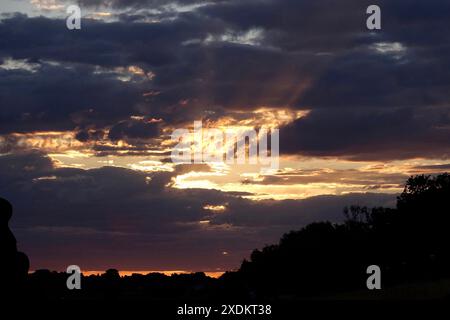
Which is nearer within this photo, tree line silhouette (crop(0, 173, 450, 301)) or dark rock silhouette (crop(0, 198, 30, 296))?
dark rock silhouette (crop(0, 198, 30, 296))

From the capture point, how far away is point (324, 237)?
155500mm

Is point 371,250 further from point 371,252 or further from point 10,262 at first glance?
point 10,262

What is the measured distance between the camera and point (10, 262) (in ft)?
115

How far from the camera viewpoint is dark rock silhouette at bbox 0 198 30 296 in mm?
34656

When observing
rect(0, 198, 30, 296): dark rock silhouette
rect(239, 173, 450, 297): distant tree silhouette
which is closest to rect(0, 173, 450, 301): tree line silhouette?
rect(239, 173, 450, 297): distant tree silhouette

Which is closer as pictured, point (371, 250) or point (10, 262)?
point (10, 262)

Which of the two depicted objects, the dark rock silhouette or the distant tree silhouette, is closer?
the dark rock silhouette

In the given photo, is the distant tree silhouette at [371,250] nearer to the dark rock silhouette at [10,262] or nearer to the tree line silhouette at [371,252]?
the tree line silhouette at [371,252]

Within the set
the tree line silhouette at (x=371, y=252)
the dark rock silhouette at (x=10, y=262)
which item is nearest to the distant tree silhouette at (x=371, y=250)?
the tree line silhouette at (x=371, y=252)

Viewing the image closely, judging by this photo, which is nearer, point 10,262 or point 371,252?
point 10,262

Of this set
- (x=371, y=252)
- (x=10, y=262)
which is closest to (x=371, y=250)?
(x=371, y=252)

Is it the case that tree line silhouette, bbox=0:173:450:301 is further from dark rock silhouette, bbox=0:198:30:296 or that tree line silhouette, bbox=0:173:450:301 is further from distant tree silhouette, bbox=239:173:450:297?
dark rock silhouette, bbox=0:198:30:296
